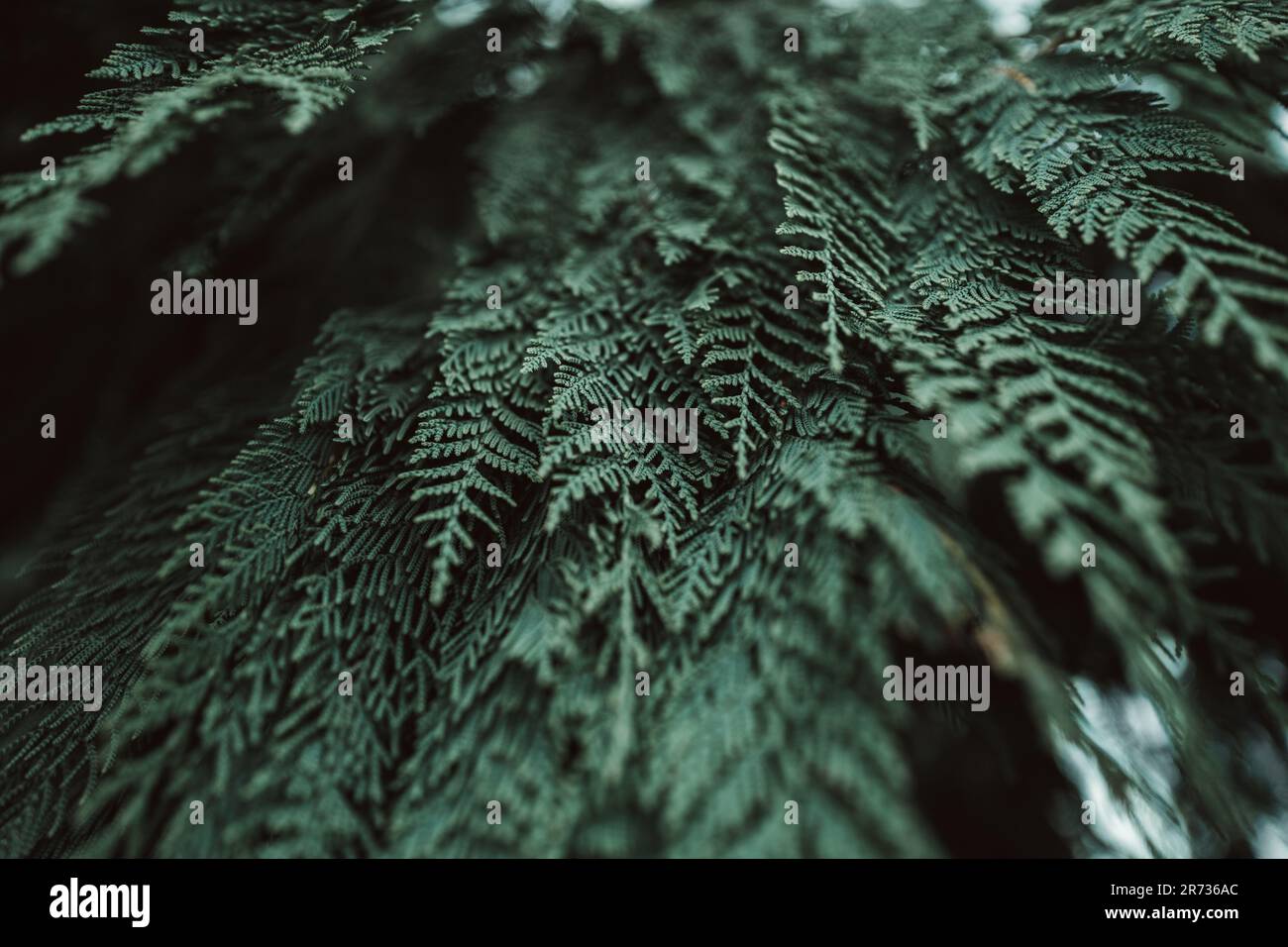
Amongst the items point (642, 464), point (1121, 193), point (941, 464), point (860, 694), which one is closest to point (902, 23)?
point (1121, 193)

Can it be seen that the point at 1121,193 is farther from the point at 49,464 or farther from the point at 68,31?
the point at 49,464

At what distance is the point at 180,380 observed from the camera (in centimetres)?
160

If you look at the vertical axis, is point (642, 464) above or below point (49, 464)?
below

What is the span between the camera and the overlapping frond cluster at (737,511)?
833 mm

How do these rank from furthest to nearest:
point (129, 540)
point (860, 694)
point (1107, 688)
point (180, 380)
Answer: point (180, 380) → point (1107, 688) → point (129, 540) → point (860, 694)

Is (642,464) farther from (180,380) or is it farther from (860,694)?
(180,380)

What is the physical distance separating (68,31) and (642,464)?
5.28 ft

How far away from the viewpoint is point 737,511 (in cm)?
102

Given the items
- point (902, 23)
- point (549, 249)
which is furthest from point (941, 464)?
point (902, 23)

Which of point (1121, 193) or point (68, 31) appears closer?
point (1121, 193)

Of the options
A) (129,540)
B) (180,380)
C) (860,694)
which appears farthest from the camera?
(180,380)

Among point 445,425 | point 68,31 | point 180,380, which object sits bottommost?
point 445,425

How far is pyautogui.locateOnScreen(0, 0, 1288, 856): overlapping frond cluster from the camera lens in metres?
0.83
